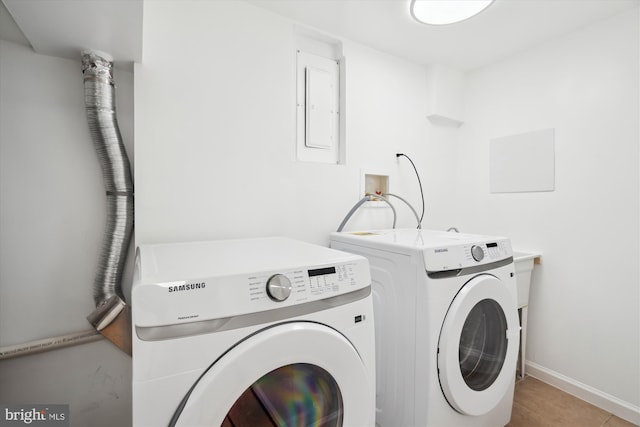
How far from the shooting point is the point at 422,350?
3.66 feet

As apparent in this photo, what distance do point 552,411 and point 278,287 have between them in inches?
74.4

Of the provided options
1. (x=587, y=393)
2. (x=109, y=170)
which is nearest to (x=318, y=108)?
(x=109, y=170)

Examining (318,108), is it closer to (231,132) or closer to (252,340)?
(231,132)

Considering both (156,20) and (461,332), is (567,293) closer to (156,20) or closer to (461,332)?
(461,332)

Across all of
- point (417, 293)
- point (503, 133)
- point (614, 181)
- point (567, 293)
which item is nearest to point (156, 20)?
point (417, 293)

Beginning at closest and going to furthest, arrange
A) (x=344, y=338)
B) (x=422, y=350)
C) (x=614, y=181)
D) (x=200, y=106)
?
(x=344, y=338) → (x=422, y=350) → (x=200, y=106) → (x=614, y=181)

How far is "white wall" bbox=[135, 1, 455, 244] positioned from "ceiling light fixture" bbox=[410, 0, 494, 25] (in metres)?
0.43

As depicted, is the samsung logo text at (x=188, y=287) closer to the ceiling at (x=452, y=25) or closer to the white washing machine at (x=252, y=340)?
the white washing machine at (x=252, y=340)

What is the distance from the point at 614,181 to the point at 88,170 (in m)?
2.61

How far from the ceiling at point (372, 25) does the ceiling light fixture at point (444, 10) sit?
7cm

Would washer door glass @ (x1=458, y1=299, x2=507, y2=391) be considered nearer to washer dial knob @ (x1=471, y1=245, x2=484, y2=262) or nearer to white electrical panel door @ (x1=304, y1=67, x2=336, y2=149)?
washer dial knob @ (x1=471, y1=245, x2=484, y2=262)

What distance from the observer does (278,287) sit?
2.43 feet

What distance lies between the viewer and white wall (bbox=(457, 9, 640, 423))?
1.55 meters

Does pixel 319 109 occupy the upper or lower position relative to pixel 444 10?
lower
